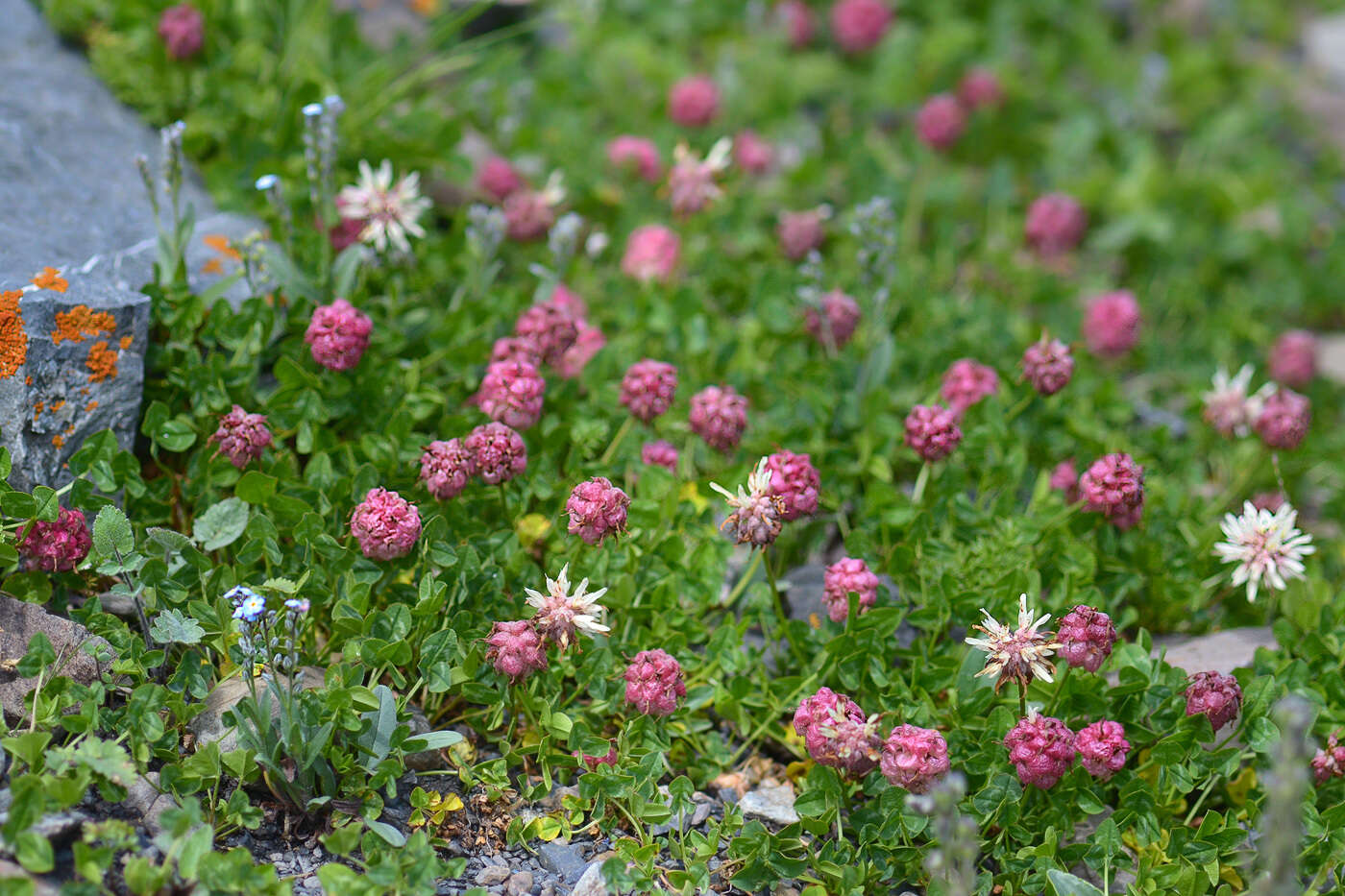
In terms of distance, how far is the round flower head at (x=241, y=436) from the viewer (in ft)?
10.9

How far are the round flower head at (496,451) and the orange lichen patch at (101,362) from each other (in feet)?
3.67

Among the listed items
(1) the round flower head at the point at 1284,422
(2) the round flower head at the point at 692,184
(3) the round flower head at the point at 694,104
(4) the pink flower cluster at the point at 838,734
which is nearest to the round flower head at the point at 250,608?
(4) the pink flower cluster at the point at 838,734

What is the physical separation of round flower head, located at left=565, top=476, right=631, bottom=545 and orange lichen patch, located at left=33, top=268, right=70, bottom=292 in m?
1.73

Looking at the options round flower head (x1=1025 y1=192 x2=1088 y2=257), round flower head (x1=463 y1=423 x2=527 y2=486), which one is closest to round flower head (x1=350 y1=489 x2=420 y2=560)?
round flower head (x1=463 y1=423 x2=527 y2=486)

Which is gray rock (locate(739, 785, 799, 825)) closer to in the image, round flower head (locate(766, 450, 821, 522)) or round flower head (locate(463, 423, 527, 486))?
round flower head (locate(766, 450, 821, 522))

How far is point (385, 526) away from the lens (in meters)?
3.12

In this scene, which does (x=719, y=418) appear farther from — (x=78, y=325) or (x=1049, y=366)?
(x=78, y=325)

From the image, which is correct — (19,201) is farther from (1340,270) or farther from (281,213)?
(1340,270)

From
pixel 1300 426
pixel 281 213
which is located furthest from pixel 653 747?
pixel 1300 426

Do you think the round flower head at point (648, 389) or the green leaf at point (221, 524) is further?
the round flower head at point (648, 389)

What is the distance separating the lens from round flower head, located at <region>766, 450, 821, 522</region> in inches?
135

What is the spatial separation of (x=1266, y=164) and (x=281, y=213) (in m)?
5.50

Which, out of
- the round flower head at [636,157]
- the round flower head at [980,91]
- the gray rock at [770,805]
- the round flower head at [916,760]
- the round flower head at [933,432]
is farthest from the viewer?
the round flower head at [980,91]

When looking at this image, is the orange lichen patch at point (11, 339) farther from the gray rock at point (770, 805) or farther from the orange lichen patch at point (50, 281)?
the gray rock at point (770, 805)
